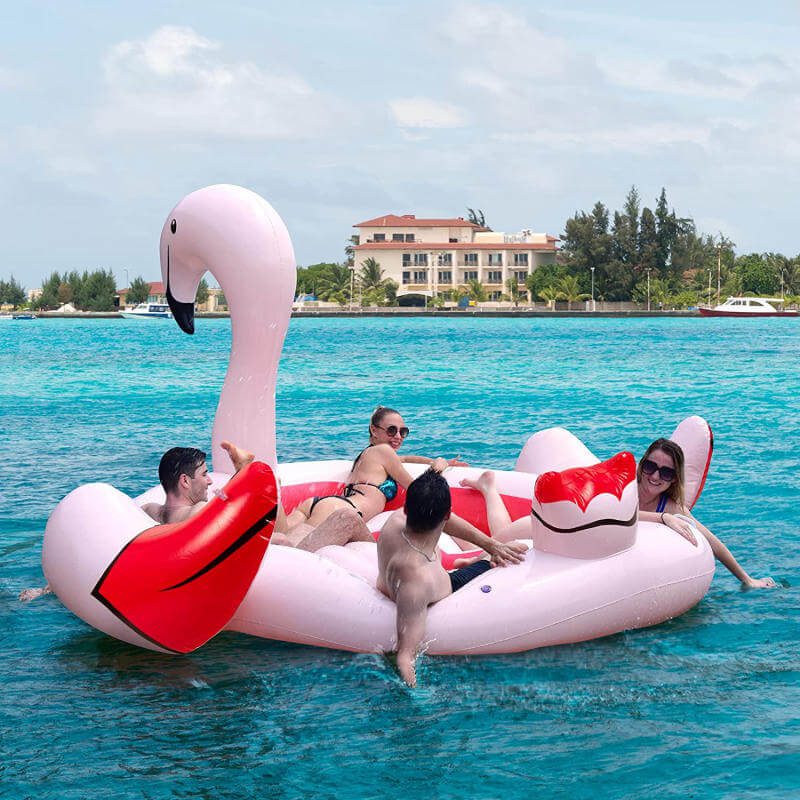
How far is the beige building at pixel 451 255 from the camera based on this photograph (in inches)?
3349

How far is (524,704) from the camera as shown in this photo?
4242 millimetres

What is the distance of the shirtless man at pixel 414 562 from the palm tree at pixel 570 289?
251 ft

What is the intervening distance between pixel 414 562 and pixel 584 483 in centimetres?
80

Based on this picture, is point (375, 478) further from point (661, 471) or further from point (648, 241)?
point (648, 241)

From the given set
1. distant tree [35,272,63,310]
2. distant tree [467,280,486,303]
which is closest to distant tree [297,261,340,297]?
distant tree [467,280,486,303]

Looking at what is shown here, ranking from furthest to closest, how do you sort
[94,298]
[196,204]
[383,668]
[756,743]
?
[94,298] < [196,204] < [383,668] < [756,743]

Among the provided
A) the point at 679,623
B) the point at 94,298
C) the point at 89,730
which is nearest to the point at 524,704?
the point at 679,623

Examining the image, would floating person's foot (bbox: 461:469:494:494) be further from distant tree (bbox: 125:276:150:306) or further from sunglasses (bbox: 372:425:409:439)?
distant tree (bbox: 125:276:150:306)

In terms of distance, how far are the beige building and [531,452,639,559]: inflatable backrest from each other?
80.8 metres

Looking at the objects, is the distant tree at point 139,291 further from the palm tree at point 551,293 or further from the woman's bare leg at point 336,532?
the woman's bare leg at point 336,532

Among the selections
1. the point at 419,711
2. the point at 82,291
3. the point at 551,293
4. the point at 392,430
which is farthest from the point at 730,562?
the point at 82,291

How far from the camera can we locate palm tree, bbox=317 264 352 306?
8975cm

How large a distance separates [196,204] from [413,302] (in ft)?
270

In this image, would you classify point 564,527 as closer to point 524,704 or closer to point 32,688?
point 524,704
